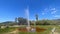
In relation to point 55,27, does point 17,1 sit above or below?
above

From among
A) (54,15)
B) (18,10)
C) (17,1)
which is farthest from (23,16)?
(54,15)

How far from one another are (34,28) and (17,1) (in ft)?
2.04

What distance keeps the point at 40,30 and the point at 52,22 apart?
0.28 meters

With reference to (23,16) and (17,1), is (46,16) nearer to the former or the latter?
(23,16)

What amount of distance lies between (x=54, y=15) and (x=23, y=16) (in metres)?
0.60

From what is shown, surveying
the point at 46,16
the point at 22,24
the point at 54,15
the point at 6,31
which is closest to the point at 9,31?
the point at 6,31

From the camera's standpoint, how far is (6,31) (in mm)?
2088

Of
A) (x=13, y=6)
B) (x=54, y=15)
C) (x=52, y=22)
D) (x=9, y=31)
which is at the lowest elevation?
(x=9, y=31)

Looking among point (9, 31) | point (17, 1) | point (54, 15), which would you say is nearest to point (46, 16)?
point (54, 15)

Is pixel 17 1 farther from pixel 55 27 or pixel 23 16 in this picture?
pixel 55 27

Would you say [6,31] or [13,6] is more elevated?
[13,6]

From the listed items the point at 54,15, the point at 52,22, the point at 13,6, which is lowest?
the point at 52,22

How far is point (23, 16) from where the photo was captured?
2.14 meters

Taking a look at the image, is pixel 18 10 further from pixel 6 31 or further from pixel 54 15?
pixel 54 15
